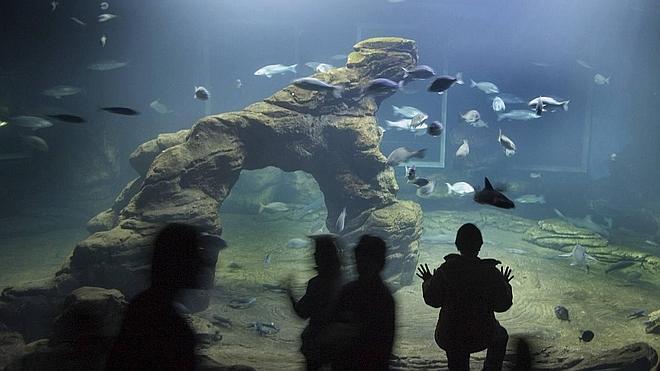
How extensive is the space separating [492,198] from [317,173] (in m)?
5.12

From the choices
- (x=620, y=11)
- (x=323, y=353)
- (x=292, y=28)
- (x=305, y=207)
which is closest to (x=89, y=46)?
(x=305, y=207)

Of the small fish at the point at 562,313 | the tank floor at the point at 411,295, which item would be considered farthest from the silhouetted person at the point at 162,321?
the small fish at the point at 562,313

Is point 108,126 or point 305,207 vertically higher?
point 108,126

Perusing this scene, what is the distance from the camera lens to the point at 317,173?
8.60 m

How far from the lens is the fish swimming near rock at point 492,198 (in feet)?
12.2

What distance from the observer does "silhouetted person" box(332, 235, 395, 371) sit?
2.74 meters

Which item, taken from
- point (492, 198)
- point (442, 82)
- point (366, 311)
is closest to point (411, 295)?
point (442, 82)

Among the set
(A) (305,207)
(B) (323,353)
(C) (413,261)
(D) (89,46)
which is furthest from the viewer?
(A) (305,207)

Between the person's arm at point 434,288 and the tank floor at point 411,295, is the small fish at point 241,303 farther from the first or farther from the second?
the person's arm at point 434,288

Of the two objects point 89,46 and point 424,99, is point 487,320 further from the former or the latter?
point 424,99

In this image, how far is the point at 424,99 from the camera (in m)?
22.5

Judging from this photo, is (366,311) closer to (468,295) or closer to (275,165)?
(468,295)

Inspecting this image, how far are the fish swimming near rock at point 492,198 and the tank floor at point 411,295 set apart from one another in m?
1.60

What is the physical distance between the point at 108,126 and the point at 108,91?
1299 mm
